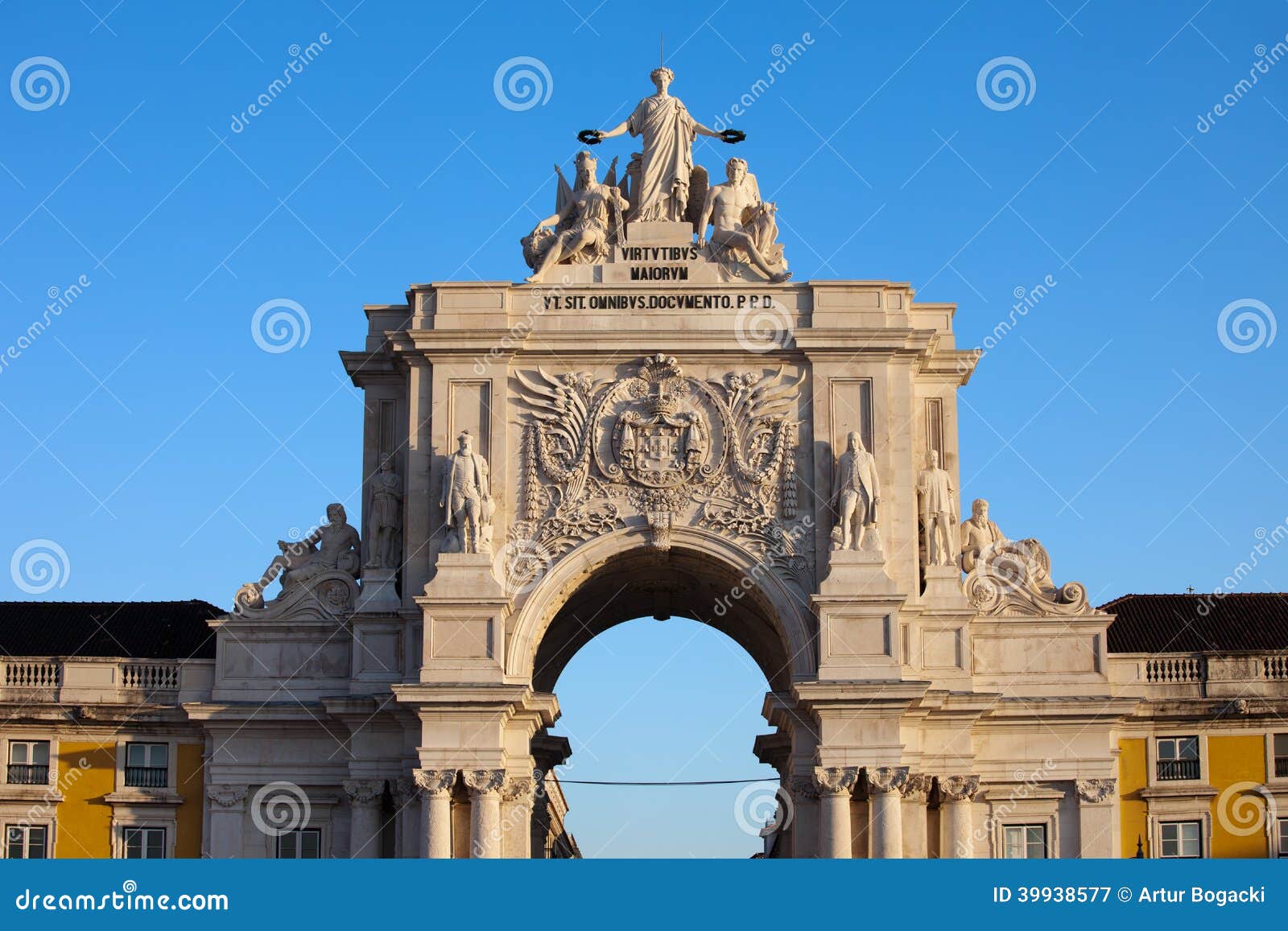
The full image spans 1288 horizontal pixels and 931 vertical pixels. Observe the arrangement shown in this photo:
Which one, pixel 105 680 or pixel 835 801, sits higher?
pixel 105 680

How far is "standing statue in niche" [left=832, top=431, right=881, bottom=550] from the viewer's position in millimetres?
49875

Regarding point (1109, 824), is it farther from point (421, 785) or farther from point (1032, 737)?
point (421, 785)

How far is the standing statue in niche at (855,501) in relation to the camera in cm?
4988

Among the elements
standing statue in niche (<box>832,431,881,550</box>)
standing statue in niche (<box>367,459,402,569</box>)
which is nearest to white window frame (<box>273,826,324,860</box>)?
standing statue in niche (<box>367,459,402,569</box>)

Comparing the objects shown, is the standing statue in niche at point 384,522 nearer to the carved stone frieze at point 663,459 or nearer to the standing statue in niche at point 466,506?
the standing statue in niche at point 466,506

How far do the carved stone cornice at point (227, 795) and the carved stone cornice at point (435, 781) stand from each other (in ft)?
15.3

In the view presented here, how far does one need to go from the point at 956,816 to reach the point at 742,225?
43.3ft

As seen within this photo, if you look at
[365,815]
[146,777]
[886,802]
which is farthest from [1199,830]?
[146,777]

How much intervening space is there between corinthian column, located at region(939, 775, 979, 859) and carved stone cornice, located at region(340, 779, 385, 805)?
11.5 metres

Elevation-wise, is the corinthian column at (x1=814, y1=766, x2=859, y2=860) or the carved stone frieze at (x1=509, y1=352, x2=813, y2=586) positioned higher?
the carved stone frieze at (x1=509, y1=352, x2=813, y2=586)

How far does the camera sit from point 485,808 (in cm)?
4862

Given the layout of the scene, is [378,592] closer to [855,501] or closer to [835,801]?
[855,501]

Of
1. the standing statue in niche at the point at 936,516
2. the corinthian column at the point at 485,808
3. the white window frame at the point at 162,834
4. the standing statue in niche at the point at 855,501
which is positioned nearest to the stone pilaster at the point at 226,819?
the white window frame at the point at 162,834

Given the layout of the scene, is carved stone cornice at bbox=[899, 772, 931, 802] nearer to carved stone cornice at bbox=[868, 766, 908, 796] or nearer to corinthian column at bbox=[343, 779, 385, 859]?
carved stone cornice at bbox=[868, 766, 908, 796]
